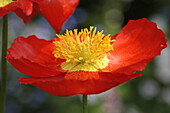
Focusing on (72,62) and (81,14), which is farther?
(81,14)

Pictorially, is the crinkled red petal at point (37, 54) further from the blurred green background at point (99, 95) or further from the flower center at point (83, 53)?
the blurred green background at point (99, 95)

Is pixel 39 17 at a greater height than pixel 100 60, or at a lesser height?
greater

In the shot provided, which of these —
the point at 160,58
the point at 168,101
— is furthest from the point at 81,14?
the point at 168,101

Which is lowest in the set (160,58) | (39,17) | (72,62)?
(72,62)

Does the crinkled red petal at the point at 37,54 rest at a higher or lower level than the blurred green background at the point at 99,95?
lower

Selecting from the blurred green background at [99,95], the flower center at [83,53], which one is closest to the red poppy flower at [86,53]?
the flower center at [83,53]

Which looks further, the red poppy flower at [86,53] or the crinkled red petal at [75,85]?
the red poppy flower at [86,53]

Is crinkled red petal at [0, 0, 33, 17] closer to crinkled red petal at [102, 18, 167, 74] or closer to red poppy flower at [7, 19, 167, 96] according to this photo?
red poppy flower at [7, 19, 167, 96]

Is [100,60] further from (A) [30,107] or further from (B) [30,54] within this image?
(A) [30,107]
